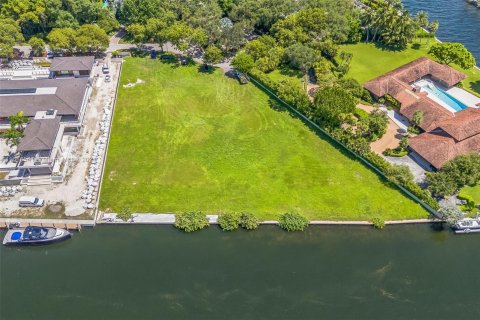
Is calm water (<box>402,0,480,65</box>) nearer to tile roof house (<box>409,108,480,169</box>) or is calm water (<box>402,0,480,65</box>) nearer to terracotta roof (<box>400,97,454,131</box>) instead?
terracotta roof (<box>400,97,454,131</box>)

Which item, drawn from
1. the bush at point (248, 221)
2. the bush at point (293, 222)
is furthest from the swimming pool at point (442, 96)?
the bush at point (248, 221)

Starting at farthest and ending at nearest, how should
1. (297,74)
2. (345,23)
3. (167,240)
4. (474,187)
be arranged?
(345,23) < (297,74) < (474,187) < (167,240)

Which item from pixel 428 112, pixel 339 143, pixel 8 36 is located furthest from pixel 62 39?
pixel 428 112

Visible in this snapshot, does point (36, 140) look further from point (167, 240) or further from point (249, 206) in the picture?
point (249, 206)

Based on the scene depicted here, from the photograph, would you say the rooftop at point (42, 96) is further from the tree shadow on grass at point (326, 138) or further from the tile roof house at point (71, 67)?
the tree shadow on grass at point (326, 138)

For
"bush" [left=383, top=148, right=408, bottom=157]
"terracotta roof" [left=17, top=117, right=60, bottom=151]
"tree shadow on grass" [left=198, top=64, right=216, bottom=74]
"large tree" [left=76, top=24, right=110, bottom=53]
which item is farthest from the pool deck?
"terracotta roof" [left=17, top=117, right=60, bottom=151]

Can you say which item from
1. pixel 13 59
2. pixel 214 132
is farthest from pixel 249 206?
pixel 13 59
